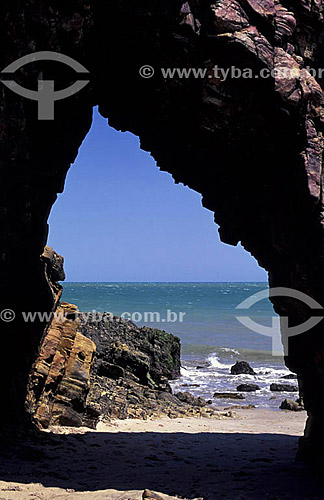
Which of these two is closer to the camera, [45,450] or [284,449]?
[45,450]

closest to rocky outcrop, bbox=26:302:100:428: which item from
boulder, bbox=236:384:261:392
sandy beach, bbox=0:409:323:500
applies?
sandy beach, bbox=0:409:323:500

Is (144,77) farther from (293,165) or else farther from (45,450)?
(45,450)

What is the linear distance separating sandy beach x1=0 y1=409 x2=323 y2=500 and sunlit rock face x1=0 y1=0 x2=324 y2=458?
1671 mm

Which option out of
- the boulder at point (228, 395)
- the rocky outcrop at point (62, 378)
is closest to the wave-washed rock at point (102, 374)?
the rocky outcrop at point (62, 378)

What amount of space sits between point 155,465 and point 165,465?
0.23m

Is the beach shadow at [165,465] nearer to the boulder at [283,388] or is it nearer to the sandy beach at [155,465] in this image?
the sandy beach at [155,465]

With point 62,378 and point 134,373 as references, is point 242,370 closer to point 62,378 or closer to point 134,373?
point 134,373

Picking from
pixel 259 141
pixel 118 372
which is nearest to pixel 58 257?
pixel 118 372

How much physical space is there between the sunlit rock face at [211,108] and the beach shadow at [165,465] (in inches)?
59.4

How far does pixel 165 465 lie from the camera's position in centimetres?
957

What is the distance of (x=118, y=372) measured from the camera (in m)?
19.1

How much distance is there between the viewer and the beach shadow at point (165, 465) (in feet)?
25.5

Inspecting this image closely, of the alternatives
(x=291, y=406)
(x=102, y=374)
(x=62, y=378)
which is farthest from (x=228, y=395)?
(x=62, y=378)

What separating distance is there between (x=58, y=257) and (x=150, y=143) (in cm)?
567
